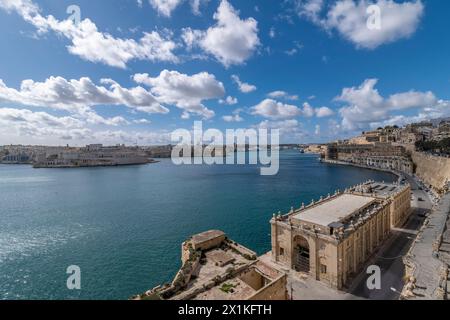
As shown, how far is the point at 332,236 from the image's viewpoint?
20531 millimetres

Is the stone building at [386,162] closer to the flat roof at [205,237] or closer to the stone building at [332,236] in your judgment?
the stone building at [332,236]

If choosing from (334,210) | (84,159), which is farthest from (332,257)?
(84,159)

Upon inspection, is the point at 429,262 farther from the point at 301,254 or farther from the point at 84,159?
the point at 84,159

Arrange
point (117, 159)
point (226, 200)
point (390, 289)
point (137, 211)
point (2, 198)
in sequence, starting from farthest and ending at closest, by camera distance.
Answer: point (117, 159), point (2, 198), point (226, 200), point (137, 211), point (390, 289)

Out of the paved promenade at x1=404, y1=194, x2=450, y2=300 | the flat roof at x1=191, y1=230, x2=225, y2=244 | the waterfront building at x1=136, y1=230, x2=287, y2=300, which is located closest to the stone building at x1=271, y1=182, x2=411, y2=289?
the paved promenade at x1=404, y1=194, x2=450, y2=300

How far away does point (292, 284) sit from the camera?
2125 centimetres

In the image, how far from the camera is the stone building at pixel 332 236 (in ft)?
68.2

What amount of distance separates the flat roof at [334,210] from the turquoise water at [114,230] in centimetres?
949

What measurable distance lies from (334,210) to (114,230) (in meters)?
35.5

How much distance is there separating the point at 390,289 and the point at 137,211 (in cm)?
4566

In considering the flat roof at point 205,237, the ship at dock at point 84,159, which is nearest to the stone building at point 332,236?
the flat roof at point 205,237

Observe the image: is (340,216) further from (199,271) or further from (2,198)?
(2,198)

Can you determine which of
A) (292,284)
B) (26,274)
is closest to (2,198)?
(26,274)
